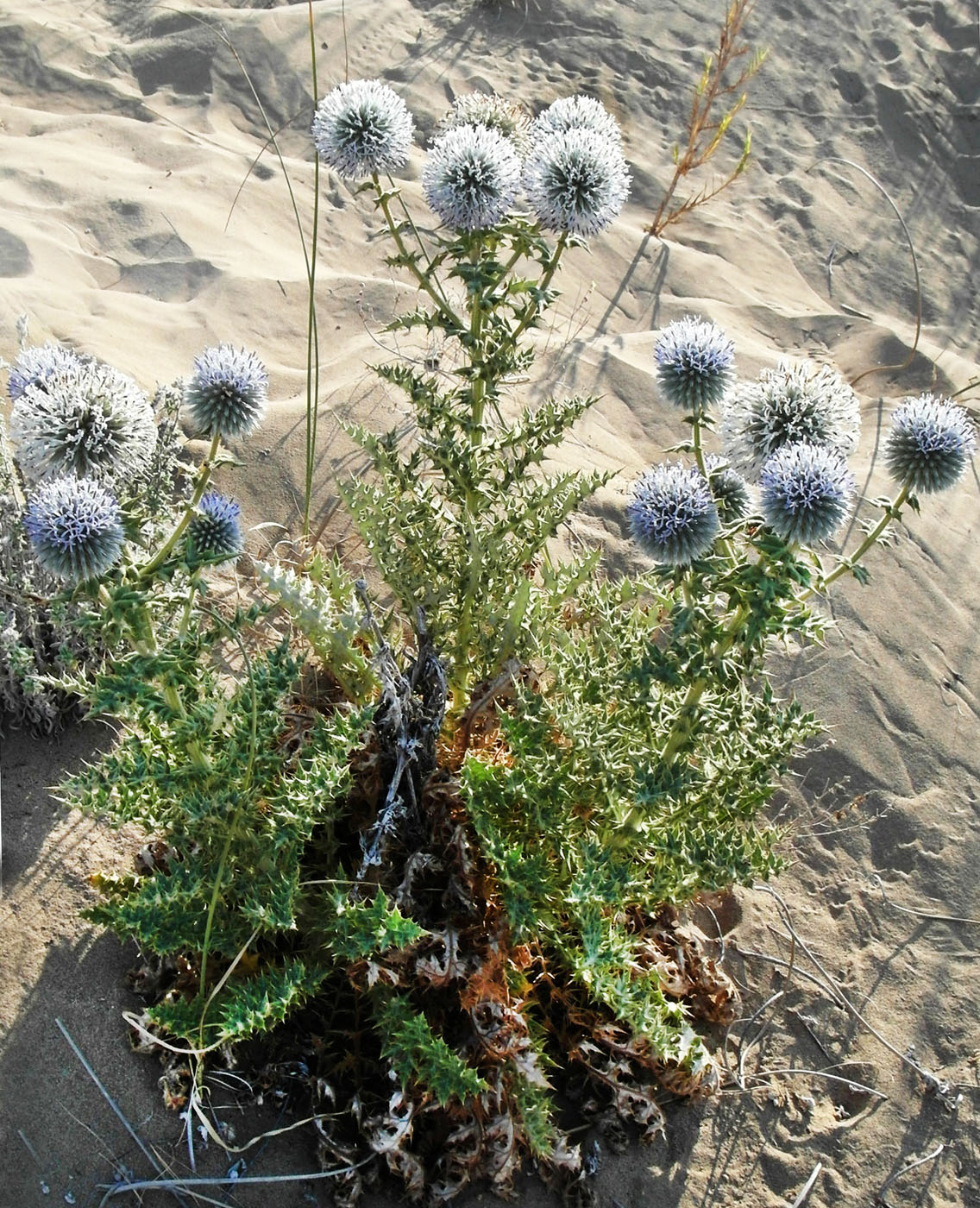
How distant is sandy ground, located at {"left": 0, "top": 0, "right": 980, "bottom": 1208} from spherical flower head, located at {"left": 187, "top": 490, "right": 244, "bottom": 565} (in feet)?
3.74

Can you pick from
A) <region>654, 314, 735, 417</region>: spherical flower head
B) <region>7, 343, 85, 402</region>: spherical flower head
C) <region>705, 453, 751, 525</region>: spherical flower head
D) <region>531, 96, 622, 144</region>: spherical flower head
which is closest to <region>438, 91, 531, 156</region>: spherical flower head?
<region>531, 96, 622, 144</region>: spherical flower head

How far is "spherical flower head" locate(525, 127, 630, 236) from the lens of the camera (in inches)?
108

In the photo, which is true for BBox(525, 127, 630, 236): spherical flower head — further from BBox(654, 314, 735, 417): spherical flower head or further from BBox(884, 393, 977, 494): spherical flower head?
BBox(884, 393, 977, 494): spherical flower head

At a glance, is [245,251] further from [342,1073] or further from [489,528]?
[342,1073]

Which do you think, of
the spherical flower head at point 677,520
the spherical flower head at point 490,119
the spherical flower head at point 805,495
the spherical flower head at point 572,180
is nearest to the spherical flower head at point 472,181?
the spherical flower head at point 572,180

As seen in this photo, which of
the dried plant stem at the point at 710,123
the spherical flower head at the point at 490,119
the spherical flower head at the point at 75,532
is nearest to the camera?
the spherical flower head at the point at 75,532

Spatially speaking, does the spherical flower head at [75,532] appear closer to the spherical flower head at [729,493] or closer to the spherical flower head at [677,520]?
the spherical flower head at [677,520]

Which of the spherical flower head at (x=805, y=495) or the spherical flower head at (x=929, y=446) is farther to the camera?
the spherical flower head at (x=929, y=446)

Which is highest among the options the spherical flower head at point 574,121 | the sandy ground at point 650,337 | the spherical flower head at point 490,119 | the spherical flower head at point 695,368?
the spherical flower head at point 574,121

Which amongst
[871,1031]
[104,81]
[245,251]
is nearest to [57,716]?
[871,1031]

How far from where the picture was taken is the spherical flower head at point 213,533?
211cm

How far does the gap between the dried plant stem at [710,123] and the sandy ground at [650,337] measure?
5.5 inches

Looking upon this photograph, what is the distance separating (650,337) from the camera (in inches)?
→ 206

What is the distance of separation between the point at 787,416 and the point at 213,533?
4.24ft
